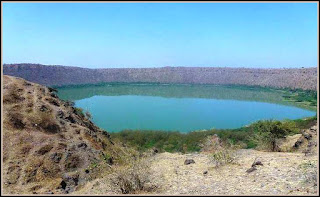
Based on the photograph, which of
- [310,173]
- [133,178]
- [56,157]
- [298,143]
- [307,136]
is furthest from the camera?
[307,136]

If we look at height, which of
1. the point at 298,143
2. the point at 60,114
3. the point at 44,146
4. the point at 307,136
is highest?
the point at 60,114

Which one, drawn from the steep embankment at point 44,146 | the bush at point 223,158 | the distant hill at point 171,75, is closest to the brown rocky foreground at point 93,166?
the steep embankment at point 44,146

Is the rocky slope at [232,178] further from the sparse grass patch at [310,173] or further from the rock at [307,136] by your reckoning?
the rock at [307,136]

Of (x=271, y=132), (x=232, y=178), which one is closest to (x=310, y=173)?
(x=232, y=178)

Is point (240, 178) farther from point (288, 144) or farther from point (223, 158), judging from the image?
point (288, 144)

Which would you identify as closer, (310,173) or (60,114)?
(310,173)

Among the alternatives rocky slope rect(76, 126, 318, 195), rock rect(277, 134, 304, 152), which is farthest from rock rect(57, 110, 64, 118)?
rock rect(277, 134, 304, 152)
